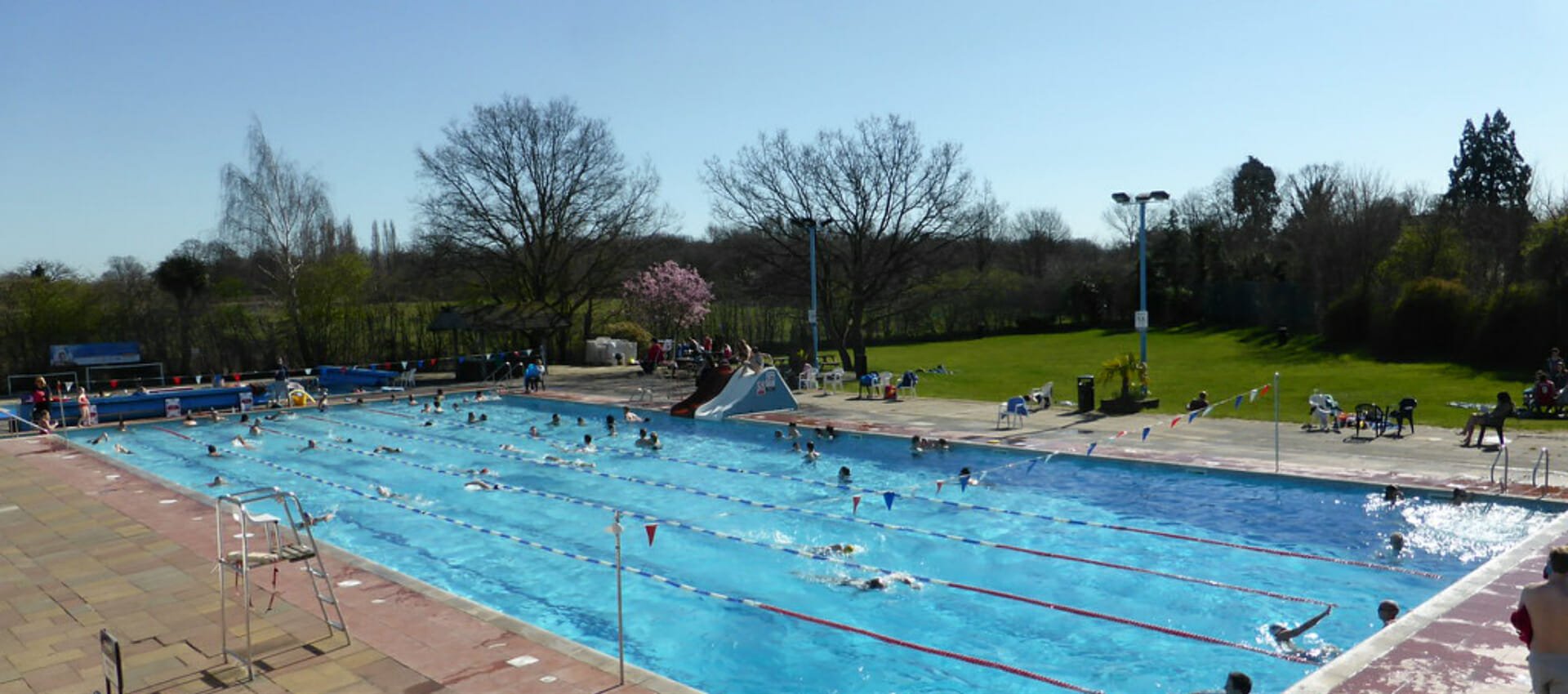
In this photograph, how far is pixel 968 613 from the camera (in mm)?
10797

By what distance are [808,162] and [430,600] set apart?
88.8 feet

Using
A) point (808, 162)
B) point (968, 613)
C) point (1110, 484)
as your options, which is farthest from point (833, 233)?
point (968, 613)

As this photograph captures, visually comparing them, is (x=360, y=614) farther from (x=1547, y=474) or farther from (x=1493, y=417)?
(x=1493, y=417)

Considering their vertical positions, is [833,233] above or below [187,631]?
above

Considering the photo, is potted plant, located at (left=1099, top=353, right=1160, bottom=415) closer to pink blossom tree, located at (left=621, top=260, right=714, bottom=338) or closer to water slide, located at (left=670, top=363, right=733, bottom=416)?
water slide, located at (left=670, top=363, right=733, bottom=416)

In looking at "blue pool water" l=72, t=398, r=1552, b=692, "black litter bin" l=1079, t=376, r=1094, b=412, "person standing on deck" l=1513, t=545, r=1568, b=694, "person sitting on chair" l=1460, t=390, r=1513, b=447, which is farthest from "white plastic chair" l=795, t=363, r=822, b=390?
"person standing on deck" l=1513, t=545, r=1568, b=694

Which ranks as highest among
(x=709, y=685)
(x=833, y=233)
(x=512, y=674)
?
(x=833, y=233)

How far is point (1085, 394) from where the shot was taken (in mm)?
22547

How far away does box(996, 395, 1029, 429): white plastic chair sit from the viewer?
20.9 metres

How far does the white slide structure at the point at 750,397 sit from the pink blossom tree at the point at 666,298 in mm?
15138

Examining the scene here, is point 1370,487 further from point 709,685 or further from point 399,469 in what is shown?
point 399,469

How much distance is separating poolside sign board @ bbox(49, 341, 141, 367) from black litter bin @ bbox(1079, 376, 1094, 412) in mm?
31691

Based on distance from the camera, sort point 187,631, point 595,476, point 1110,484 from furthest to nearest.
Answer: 1. point 595,476
2. point 1110,484
3. point 187,631

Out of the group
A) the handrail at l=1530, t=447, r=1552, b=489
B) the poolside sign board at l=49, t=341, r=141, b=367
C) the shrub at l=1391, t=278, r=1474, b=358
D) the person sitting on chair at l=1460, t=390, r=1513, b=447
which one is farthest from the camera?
the poolside sign board at l=49, t=341, r=141, b=367
